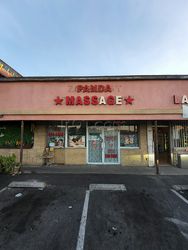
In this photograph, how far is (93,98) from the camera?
8.29 m

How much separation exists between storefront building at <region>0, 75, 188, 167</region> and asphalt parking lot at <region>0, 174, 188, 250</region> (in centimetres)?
327

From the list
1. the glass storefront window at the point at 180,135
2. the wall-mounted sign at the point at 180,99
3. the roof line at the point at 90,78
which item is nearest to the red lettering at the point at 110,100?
the roof line at the point at 90,78

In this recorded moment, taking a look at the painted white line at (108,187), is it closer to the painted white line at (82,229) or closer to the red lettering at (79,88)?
the painted white line at (82,229)

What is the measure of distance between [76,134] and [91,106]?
8.23ft

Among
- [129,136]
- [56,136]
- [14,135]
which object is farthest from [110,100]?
[14,135]

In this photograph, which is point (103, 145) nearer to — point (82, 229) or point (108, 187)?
point (108, 187)

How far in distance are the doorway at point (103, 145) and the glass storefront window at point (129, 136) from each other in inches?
14.8

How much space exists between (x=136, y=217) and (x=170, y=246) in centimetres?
109

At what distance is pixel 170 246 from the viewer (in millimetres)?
3000

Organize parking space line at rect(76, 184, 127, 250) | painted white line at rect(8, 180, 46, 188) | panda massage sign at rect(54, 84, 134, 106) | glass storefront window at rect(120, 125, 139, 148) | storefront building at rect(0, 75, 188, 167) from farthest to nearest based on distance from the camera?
glass storefront window at rect(120, 125, 139, 148) → panda massage sign at rect(54, 84, 134, 106) → storefront building at rect(0, 75, 188, 167) → painted white line at rect(8, 180, 46, 188) → parking space line at rect(76, 184, 127, 250)

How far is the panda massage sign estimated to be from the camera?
8.22 m

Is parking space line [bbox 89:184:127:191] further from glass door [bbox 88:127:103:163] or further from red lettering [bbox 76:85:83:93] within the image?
red lettering [bbox 76:85:83:93]

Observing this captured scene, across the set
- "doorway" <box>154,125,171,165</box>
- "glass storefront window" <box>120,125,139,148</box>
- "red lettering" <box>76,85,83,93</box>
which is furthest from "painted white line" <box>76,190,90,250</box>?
"doorway" <box>154,125,171,165</box>

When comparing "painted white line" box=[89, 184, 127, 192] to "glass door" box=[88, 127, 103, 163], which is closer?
"painted white line" box=[89, 184, 127, 192]
